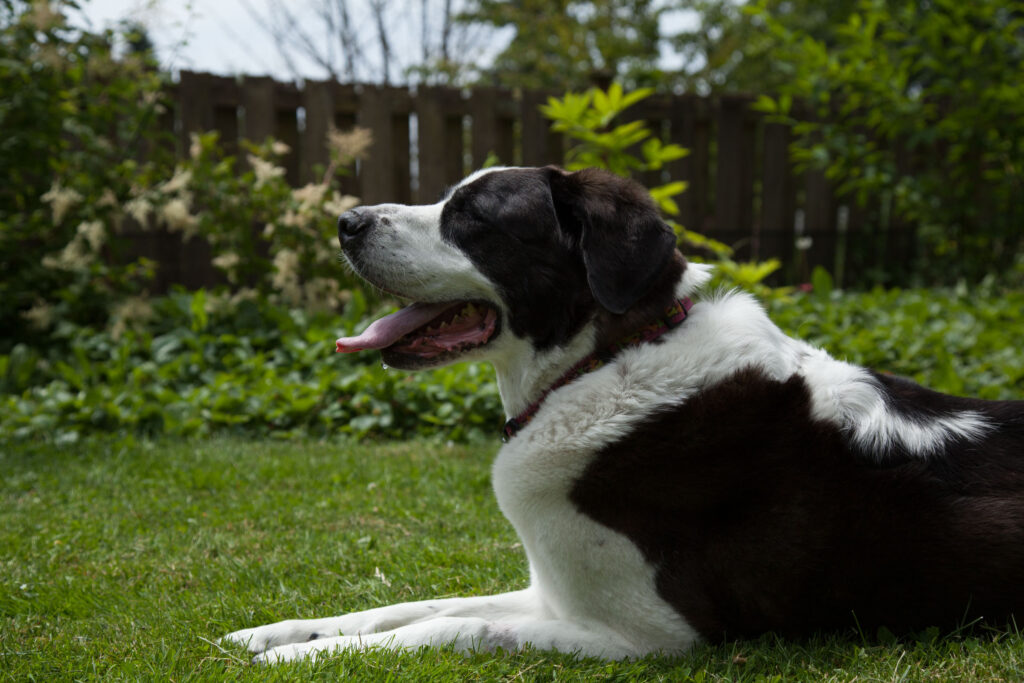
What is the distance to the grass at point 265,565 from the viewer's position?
2033mm

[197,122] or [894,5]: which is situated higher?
[894,5]

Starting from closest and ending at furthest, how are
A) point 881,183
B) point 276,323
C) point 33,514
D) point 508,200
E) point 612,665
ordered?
point 612,665
point 508,200
point 33,514
point 276,323
point 881,183

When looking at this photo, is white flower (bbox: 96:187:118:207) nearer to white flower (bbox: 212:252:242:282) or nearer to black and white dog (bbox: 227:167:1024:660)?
white flower (bbox: 212:252:242:282)

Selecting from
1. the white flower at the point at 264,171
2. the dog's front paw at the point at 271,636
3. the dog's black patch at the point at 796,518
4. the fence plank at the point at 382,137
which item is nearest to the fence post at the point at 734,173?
the fence plank at the point at 382,137

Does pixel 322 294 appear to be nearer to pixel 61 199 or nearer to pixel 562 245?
pixel 61 199

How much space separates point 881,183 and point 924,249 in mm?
1514

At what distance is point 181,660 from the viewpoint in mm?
2123

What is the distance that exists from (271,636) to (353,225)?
118 cm

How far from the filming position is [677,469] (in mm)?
2148

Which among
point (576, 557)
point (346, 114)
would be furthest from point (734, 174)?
point (576, 557)

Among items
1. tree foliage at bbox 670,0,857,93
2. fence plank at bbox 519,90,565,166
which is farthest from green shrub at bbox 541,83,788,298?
tree foliage at bbox 670,0,857,93

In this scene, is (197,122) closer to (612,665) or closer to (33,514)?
(33,514)

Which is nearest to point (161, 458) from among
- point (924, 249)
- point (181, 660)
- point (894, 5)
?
point (181, 660)

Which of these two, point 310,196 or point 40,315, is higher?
point 310,196
